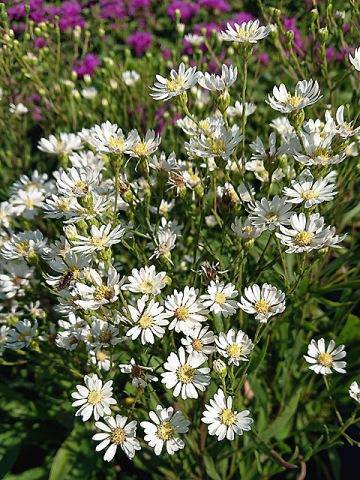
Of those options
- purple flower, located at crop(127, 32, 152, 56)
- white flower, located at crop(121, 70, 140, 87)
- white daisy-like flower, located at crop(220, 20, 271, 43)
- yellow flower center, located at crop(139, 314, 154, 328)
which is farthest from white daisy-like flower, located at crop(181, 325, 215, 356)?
purple flower, located at crop(127, 32, 152, 56)

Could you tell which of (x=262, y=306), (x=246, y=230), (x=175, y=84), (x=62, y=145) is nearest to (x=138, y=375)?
(x=262, y=306)

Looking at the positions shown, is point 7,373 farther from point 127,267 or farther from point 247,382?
point 247,382

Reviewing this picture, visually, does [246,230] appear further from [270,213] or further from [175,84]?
[175,84]

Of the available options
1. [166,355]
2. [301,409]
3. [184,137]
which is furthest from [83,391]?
[184,137]

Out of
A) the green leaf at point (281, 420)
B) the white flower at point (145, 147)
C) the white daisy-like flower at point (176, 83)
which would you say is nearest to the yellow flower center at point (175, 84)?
the white daisy-like flower at point (176, 83)

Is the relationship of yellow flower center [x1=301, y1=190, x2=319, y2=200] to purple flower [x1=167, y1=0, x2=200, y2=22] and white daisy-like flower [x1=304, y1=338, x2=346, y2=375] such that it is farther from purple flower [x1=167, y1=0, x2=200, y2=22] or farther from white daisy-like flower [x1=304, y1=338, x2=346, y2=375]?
purple flower [x1=167, y1=0, x2=200, y2=22]

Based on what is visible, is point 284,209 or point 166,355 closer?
point 284,209
